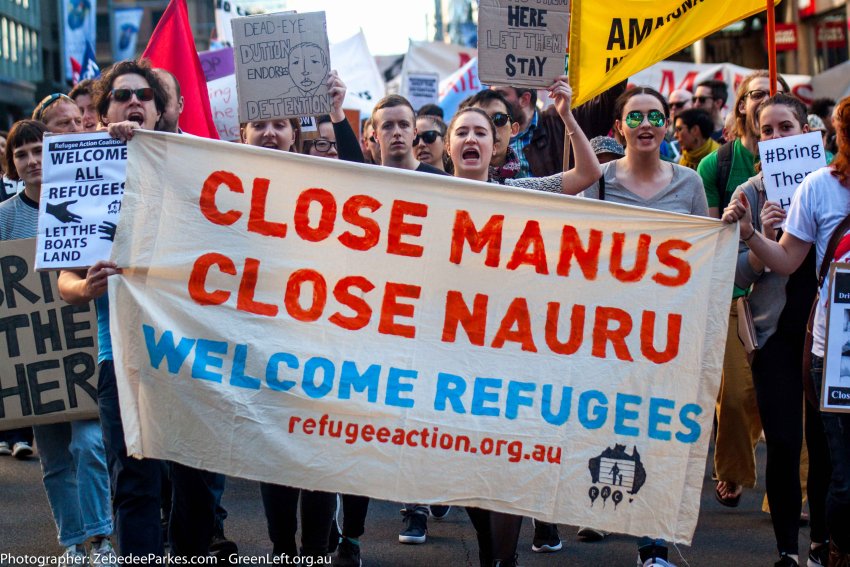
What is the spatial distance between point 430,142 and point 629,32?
1.35m

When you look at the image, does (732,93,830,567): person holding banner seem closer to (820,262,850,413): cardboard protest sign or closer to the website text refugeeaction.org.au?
(820,262,850,413): cardboard protest sign

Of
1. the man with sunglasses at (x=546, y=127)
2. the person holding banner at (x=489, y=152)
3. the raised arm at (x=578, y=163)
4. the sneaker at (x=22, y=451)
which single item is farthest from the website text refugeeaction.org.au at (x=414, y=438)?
the sneaker at (x=22, y=451)

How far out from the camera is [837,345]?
4.60 meters

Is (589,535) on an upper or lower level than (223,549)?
lower

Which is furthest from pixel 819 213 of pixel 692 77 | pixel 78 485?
pixel 692 77

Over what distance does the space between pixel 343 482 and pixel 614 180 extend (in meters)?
1.98

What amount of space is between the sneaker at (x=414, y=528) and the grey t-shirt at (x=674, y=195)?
180cm

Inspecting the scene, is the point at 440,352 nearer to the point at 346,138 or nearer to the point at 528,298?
the point at 528,298

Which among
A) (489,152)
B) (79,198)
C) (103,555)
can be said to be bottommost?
(103,555)

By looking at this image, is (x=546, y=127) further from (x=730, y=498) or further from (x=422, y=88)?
(x=422, y=88)

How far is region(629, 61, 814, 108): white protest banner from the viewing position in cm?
1631

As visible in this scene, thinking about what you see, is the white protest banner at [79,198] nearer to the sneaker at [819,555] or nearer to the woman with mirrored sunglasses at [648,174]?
the woman with mirrored sunglasses at [648,174]

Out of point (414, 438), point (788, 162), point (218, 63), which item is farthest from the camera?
point (218, 63)

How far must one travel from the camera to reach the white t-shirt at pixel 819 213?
479 cm
